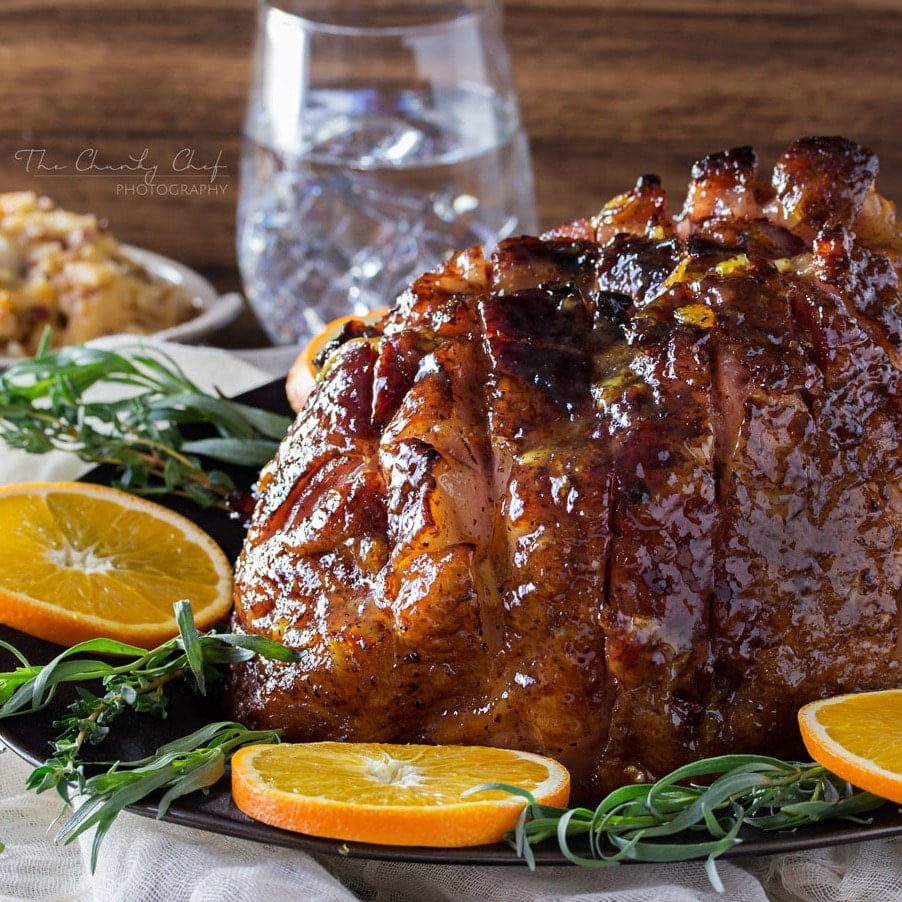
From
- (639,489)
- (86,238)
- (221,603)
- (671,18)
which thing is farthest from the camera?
(671,18)

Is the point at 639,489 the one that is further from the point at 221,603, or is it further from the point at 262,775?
the point at 221,603

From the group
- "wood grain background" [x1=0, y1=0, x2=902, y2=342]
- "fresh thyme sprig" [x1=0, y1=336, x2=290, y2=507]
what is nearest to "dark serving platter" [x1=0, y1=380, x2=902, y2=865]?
"fresh thyme sprig" [x1=0, y1=336, x2=290, y2=507]

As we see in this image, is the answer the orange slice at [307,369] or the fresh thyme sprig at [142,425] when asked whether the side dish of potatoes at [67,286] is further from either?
the orange slice at [307,369]

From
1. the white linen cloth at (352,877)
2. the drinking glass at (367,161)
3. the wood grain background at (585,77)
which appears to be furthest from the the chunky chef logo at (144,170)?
the white linen cloth at (352,877)

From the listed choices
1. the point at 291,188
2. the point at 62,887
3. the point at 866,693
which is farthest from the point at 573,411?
the point at 291,188

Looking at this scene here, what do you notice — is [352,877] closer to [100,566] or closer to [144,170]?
[100,566]

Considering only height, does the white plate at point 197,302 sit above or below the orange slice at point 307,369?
below

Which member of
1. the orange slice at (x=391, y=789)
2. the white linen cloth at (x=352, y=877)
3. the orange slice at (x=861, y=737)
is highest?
the orange slice at (x=861, y=737)
